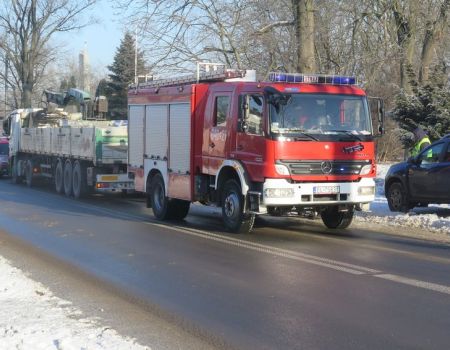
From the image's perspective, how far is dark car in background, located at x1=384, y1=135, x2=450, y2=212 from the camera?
14.0 m

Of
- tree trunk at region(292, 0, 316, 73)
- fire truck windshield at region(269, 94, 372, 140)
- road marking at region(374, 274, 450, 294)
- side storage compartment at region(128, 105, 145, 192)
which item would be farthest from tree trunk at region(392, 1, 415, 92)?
road marking at region(374, 274, 450, 294)

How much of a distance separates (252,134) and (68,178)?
37.9ft

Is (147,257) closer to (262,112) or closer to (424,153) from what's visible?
(262,112)

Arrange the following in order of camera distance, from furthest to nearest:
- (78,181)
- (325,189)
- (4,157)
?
(4,157) → (78,181) → (325,189)

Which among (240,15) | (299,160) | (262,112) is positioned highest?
(240,15)

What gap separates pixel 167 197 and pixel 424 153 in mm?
5793

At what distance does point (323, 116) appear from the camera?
1164cm

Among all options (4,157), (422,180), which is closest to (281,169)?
(422,180)

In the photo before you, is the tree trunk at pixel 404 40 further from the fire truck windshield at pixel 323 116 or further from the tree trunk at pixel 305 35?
the fire truck windshield at pixel 323 116

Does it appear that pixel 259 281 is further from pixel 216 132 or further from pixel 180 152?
pixel 180 152

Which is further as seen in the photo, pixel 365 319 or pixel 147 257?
pixel 147 257

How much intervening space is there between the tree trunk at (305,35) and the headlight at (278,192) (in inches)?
362

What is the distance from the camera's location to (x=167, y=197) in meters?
14.1

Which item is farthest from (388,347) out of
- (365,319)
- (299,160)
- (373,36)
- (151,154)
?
(373,36)
